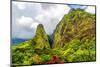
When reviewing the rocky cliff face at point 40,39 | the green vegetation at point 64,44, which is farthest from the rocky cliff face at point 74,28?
the rocky cliff face at point 40,39

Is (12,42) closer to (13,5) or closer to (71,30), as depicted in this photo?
(13,5)

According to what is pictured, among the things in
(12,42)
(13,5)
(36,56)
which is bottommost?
(36,56)

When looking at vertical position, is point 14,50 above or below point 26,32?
below

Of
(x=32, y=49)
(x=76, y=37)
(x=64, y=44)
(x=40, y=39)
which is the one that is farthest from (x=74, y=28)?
(x=32, y=49)

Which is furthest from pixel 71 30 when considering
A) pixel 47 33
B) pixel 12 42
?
pixel 12 42

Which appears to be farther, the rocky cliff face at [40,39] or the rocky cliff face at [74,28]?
the rocky cliff face at [74,28]

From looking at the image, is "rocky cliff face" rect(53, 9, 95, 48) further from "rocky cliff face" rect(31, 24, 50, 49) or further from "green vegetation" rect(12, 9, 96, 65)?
"rocky cliff face" rect(31, 24, 50, 49)

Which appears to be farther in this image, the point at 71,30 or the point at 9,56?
the point at 71,30

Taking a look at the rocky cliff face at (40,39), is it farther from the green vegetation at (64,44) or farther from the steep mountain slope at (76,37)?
the steep mountain slope at (76,37)

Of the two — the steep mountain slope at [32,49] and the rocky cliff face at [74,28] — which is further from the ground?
the rocky cliff face at [74,28]
